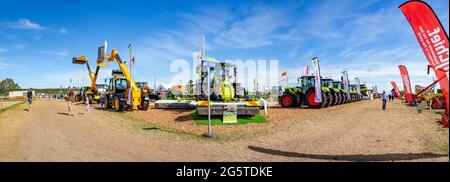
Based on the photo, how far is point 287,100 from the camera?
2267cm

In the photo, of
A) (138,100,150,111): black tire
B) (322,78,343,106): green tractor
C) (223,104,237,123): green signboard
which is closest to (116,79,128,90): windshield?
(138,100,150,111): black tire

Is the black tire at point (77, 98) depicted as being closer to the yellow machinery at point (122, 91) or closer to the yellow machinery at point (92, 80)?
the yellow machinery at point (92, 80)

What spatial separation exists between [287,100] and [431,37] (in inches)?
647

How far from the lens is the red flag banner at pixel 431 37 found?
617 cm

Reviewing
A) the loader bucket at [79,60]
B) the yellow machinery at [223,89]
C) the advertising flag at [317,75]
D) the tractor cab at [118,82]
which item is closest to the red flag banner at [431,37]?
the yellow machinery at [223,89]

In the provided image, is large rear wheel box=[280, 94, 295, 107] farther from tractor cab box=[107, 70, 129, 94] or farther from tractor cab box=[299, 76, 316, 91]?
tractor cab box=[107, 70, 129, 94]

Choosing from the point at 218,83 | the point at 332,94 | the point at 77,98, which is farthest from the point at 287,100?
the point at 77,98

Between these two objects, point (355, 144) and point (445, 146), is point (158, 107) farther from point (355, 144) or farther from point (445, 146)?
point (445, 146)

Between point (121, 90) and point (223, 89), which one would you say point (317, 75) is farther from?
point (121, 90)

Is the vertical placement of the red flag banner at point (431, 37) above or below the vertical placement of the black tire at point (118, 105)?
above

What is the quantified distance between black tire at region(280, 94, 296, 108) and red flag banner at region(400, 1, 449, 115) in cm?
1584

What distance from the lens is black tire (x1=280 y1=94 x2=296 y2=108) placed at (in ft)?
73.7

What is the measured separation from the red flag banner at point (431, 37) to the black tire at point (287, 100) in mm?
15844

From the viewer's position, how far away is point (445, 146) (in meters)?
7.41
